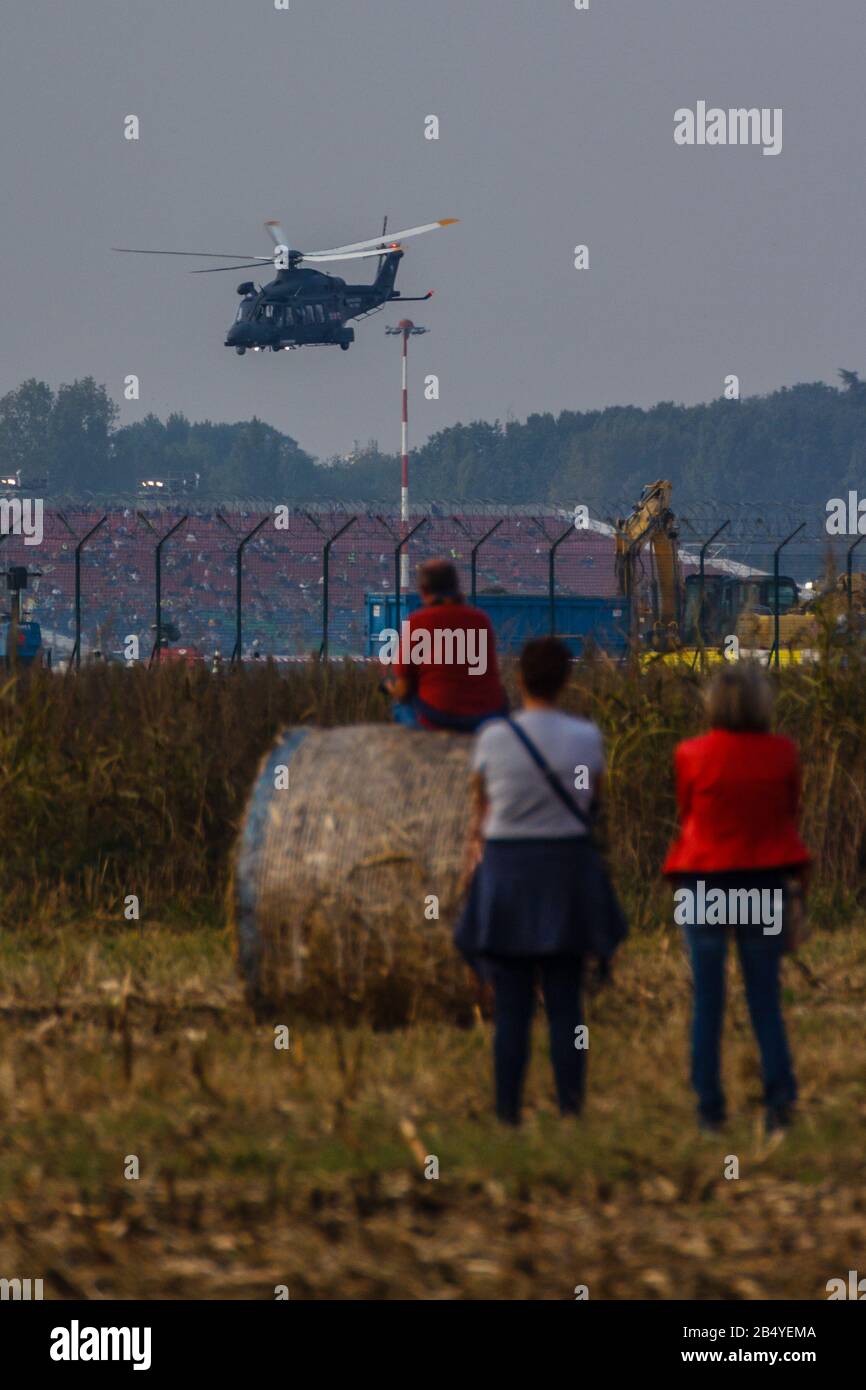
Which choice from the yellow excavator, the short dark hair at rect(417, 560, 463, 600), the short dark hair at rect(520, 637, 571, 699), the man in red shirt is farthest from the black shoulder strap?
the yellow excavator

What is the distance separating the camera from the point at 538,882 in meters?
7.30

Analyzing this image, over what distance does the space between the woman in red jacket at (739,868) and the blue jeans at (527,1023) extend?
1.42ft

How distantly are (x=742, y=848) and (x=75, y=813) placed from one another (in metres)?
7.01

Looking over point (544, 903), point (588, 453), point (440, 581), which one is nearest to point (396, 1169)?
point (544, 903)

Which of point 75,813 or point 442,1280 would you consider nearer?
point 442,1280

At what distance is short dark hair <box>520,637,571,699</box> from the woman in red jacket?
0.53 m

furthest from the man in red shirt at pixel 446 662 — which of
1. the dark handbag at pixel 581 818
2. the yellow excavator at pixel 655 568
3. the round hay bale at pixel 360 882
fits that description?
the yellow excavator at pixel 655 568

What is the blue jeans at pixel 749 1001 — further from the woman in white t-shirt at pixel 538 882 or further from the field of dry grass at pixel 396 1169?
the woman in white t-shirt at pixel 538 882

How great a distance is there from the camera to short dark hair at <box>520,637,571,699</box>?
744cm

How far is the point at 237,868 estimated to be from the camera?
9320 mm

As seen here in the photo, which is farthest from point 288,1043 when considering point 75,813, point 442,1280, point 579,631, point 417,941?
point 579,631

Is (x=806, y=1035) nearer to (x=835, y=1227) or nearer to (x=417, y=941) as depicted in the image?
(x=417, y=941)

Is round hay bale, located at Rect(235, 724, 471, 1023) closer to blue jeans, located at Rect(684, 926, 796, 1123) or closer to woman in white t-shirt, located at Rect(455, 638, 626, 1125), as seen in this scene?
woman in white t-shirt, located at Rect(455, 638, 626, 1125)

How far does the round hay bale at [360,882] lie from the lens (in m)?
8.98
